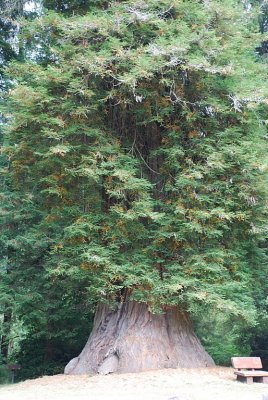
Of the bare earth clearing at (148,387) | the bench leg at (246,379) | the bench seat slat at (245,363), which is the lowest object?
the bare earth clearing at (148,387)

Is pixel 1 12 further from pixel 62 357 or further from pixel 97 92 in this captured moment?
pixel 62 357

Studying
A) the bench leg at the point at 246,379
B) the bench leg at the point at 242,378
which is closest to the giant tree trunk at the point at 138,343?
the bench leg at the point at 242,378

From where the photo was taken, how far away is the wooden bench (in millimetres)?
7773

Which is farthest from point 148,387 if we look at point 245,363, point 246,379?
point 245,363

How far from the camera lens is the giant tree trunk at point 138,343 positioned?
365 inches

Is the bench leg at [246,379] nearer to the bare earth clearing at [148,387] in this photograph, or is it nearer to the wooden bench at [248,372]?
the wooden bench at [248,372]

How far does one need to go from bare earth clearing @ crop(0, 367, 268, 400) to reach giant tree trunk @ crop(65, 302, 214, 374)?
410 mm

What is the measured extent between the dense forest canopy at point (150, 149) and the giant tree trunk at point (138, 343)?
436 millimetres

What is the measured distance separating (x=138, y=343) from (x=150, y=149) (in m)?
4.28

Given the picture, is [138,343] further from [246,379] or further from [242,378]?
[246,379]

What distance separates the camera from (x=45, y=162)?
950 cm

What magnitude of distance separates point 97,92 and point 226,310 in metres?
5.27

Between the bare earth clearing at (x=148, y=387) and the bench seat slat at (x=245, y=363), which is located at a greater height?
the bench seat slat at (x=245, y=363)

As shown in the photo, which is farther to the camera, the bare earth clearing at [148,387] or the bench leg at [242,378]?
the bench leg at [242,378]
